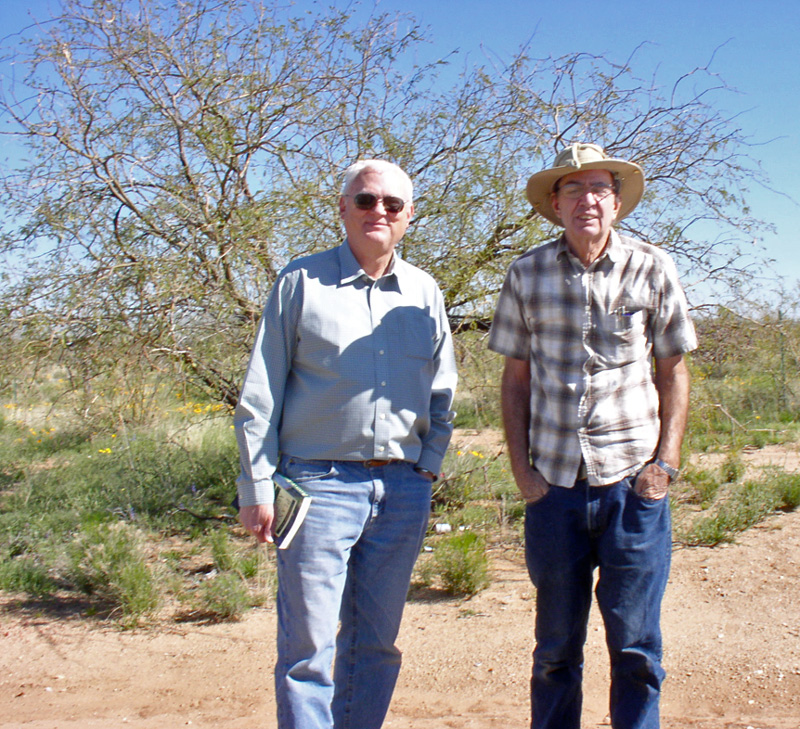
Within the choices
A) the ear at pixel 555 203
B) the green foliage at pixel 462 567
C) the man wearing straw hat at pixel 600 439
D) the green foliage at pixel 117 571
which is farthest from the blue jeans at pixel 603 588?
the green foliage at pixel 117 571

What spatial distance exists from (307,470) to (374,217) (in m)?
0.79

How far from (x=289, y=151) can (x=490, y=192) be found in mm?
1416

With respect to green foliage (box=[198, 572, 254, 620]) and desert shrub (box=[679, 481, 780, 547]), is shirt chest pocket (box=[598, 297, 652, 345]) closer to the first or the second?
green foliage (box=[198, 572, 254, 620])

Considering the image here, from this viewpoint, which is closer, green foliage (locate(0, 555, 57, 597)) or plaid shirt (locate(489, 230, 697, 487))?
plaid shirt (locate(489, 230, 697, 487))

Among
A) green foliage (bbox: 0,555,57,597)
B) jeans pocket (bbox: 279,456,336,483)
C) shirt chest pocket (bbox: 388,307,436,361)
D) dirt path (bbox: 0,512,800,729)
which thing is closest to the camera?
jeans pocket (bbox: 279,456,336,483)

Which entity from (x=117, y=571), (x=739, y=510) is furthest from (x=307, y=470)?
(x=739, y=510)

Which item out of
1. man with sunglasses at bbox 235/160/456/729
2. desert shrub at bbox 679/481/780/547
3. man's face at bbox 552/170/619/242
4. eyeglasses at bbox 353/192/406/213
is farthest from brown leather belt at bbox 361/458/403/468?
desert shrub at bbox 679/481/780/547

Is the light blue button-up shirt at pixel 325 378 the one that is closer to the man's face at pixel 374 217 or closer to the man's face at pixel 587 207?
the man's face at pixel 374 217

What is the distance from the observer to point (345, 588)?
8.41 ft

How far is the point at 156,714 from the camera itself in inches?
140

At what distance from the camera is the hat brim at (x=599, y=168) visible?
2.47m

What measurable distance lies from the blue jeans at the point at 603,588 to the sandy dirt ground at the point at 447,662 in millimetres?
898

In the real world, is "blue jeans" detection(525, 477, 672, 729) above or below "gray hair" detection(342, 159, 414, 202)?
below

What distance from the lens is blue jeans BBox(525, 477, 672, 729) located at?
2.41 metres
